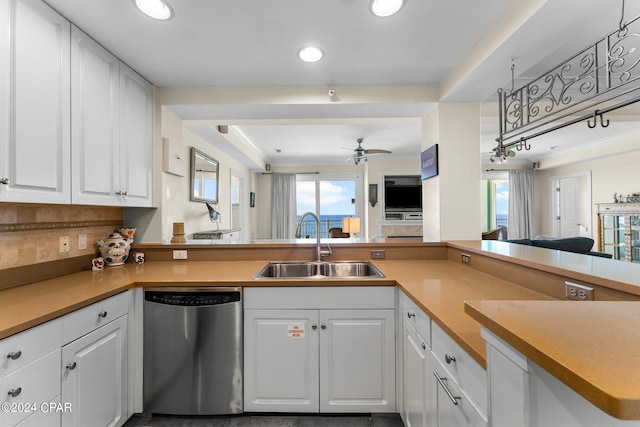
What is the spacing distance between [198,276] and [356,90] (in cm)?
190

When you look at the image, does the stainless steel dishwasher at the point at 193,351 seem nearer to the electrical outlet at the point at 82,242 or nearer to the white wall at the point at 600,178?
the electrical outlet at the point at 82,242

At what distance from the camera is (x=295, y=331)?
165 centimetres

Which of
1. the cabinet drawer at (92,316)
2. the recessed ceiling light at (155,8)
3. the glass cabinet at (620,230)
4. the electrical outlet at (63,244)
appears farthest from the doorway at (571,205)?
the electrical outlet at (63,244)

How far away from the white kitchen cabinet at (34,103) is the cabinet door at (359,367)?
5.40ft

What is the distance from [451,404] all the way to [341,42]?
6.51ft

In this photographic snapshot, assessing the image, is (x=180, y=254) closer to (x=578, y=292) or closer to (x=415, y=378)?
(x=415, y=378)

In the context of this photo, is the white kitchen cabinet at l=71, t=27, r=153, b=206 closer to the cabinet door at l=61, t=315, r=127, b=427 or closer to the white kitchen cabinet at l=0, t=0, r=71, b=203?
the white kitchen cabinet at l=0, t=0, r=71, b=203

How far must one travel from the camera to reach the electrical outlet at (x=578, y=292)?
3.50 ft

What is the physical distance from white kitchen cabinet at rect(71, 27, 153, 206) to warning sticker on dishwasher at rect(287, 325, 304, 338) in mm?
1432

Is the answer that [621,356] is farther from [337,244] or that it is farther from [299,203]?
[299,203]

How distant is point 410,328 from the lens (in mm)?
1446

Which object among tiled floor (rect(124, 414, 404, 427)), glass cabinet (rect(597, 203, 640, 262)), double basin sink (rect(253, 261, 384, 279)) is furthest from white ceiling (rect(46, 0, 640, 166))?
glass cabinet (rect(597, 203, 640, 262))

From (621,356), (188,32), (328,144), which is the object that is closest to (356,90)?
(188,32)

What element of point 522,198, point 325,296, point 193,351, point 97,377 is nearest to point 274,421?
point 193,351
